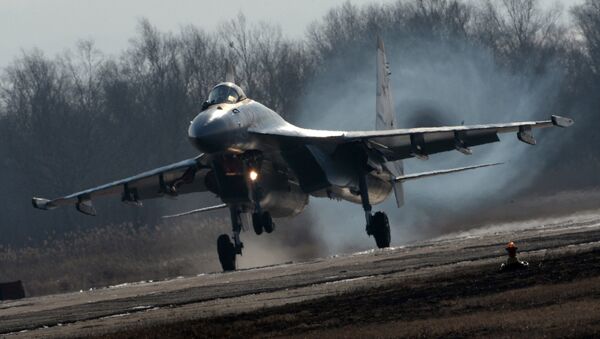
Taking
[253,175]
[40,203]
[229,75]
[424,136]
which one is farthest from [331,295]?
[40,203]

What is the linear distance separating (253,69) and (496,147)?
34058mm

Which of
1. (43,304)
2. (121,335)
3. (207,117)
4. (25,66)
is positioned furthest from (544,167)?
(25,66)

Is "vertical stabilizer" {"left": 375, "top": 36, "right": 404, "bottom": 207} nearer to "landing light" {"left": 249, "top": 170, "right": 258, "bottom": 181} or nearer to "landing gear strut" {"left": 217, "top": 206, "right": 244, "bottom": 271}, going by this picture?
"landing gear strut" {"left": 217, "top": 206, "right": 244, "bottom": 271}

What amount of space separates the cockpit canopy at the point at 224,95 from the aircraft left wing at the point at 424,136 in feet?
4.10

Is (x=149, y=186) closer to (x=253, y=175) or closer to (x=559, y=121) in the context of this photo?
(x=253, y=175)

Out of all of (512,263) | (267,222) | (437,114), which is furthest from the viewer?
(437,114)

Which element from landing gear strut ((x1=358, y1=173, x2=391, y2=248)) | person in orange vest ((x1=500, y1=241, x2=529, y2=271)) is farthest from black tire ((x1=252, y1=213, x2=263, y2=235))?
person in orange vest ((x1=500, y1=241, x2=529, y2=271))

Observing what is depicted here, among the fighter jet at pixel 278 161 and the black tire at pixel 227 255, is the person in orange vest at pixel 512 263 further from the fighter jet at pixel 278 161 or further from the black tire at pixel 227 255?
the black tire at pixel 227 255

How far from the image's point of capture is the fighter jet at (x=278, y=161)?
1259 inches

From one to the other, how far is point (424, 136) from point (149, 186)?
8731mm

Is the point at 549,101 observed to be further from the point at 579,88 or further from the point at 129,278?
the point at 129,278

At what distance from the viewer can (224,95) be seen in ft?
106

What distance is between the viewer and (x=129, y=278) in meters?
45.0

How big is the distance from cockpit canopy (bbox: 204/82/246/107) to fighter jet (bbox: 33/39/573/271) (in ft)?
0.08
